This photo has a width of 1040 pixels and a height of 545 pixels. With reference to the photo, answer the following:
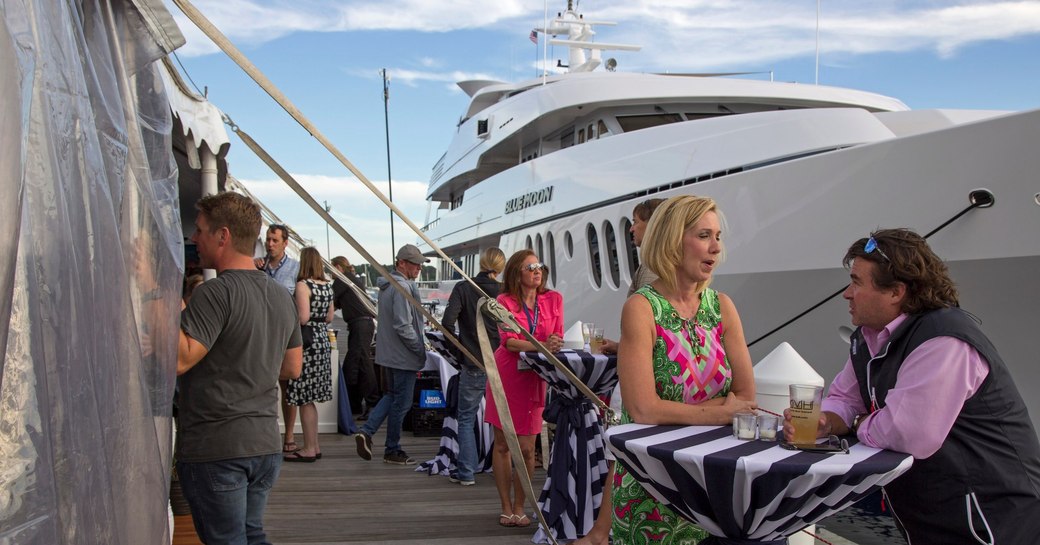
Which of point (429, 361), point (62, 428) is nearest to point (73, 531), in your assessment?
point (62, 428)

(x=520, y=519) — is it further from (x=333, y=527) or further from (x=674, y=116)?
(x=674, y=116)

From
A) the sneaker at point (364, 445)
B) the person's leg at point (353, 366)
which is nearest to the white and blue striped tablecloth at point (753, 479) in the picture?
the sneaker at point (364, 445)

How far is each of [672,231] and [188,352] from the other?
1588 mm

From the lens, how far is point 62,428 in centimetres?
175

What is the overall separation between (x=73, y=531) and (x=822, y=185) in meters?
6.25

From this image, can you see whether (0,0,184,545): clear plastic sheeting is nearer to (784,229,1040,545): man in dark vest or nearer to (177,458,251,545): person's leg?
(177,458,251,545): person's leg

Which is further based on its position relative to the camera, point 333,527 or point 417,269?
point 417,269

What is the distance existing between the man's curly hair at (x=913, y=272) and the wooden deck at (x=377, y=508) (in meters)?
3.03

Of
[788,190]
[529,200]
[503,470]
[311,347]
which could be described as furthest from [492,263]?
[529,200]

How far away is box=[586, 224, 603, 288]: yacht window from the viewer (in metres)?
10.9

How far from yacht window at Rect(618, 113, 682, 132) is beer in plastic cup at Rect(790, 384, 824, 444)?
10335mm

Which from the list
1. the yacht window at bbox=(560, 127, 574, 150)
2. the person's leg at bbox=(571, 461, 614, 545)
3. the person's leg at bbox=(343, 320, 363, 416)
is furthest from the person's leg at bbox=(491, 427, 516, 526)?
the yacht window at bbox=(560, 127, 574, 150)

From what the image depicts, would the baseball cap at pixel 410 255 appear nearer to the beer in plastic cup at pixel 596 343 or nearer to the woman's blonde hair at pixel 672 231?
the beer in plastic cup at pixel 596 343

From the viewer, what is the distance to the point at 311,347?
6.85 meters
